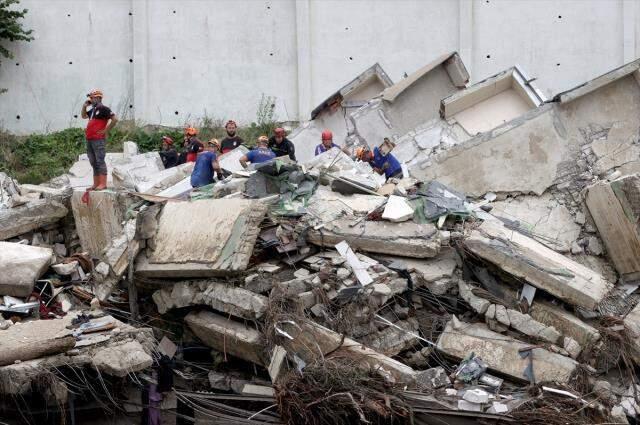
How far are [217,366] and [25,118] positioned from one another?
1096 cm

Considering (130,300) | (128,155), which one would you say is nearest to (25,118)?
(128,155)

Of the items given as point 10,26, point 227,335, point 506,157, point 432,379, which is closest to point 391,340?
point 432,379

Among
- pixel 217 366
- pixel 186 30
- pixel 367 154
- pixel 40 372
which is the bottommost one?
pixel 217 366

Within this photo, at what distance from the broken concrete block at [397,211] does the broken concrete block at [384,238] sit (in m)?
0.10

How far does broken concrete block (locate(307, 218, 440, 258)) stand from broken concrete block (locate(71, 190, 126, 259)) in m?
2.62

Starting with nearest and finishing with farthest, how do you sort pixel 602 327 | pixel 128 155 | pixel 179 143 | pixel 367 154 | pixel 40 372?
pixel 40 372 < pixel 602 327 < pixel 367 154 < pixel 128 155 < pixel 179 143

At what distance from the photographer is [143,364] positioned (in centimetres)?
782

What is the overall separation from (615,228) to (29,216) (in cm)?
634

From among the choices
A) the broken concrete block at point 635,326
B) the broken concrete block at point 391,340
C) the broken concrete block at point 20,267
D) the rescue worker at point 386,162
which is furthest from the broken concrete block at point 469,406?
the broken concrete block at point 20,267

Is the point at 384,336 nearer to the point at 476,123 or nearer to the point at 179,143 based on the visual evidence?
the point at 476,123

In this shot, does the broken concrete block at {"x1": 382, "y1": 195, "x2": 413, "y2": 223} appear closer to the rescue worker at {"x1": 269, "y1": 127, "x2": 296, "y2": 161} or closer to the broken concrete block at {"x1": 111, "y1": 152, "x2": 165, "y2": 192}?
the rescue worker at {"x1": 269, "y1": 127, "x2": 296, "y2": 161}

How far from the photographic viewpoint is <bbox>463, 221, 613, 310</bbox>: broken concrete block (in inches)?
332

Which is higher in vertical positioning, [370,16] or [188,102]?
[370,16]

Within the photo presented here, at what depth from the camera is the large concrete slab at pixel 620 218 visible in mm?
8992
